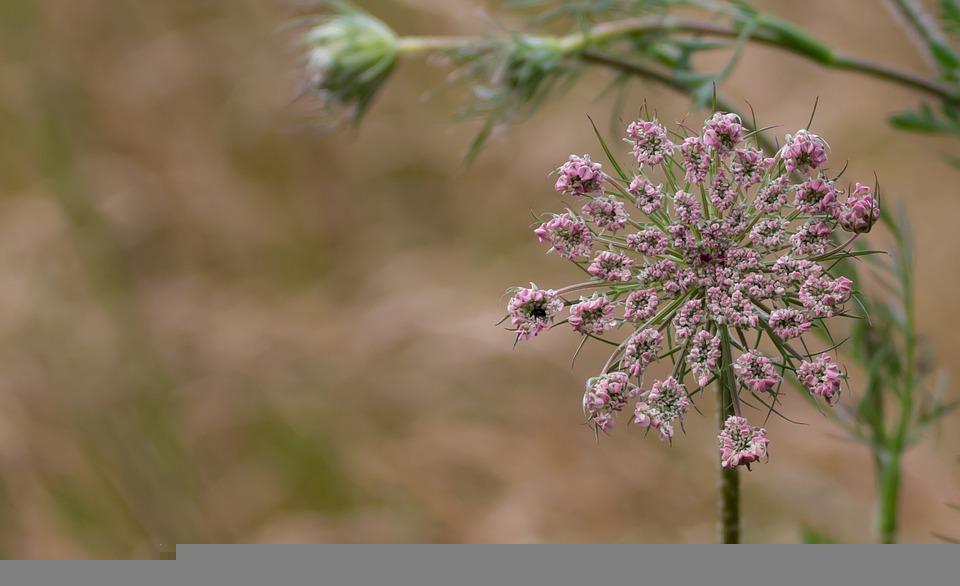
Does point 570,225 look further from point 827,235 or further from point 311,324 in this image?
point 311,324

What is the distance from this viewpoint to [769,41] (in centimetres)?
96

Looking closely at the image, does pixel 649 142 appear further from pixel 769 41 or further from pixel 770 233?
pixel 769 41

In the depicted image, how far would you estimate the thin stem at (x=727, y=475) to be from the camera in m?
0.48

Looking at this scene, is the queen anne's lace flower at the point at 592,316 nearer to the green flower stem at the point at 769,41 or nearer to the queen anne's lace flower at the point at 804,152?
the queen anne's lace flower at the point at 804,152

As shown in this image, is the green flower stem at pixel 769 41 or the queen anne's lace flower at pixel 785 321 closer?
the queen anne's lace flower at pixel 785 321

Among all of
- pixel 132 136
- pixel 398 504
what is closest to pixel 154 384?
pixel 398 504

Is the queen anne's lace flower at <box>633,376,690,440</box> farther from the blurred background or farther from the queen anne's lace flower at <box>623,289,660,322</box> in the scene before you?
the blurred background

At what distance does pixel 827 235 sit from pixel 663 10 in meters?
0.68

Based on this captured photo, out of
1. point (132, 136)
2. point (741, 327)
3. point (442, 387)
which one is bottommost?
point (741, 327)

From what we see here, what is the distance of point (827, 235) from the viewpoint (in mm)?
470

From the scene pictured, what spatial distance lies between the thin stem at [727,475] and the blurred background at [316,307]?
1297mm

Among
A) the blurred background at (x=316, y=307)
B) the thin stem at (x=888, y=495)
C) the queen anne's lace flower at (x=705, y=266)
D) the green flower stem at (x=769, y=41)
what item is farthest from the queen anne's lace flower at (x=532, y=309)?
the blurred background at (x=316, y=307)

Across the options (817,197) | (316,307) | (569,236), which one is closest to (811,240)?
(817,197)

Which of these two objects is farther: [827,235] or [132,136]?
[132,136]
